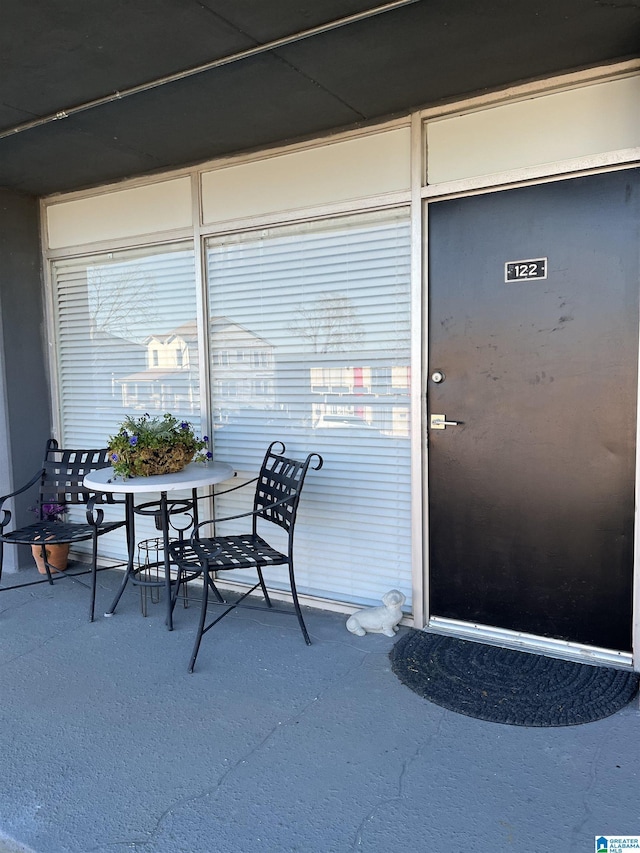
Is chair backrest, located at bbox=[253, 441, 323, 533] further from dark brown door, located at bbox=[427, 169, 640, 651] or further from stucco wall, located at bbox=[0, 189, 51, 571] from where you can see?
stucco wall, located at bbox=[0, 189, 51, 571]

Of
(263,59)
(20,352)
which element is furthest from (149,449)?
(263,59)

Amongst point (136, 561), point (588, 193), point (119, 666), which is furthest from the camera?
point (136, 561)

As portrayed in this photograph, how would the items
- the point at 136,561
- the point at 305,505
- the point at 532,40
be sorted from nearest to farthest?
the point at 532,40 → the point at 305,505 → the point at 136,561

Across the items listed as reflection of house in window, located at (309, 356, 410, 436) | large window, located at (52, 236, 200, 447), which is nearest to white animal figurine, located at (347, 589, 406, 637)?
reflection of house in window, located at (309, 356, 410, 436)

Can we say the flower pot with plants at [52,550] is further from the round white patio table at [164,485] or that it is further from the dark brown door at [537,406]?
the dark brown door at [537,406]

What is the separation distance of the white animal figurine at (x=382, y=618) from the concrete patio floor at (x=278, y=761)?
0.26 feet

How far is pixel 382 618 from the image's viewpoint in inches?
116

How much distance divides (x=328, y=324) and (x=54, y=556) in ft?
7.95

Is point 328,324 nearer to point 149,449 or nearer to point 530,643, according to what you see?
point 149,449

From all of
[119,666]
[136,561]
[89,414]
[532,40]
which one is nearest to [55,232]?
[89,414]

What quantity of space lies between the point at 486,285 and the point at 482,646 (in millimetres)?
1671

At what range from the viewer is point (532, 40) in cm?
226

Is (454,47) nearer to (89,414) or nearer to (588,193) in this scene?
(588,193)

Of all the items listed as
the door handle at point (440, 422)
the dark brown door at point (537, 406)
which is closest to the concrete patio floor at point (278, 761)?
the dark brown door at point (537, 406)
